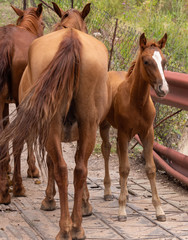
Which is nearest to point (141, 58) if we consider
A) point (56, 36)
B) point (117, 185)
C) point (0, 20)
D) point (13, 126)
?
point (56, 36)

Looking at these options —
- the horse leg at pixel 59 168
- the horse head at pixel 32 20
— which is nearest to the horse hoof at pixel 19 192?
the horse leg at pixel 59 168

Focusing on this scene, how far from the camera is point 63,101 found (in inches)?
176

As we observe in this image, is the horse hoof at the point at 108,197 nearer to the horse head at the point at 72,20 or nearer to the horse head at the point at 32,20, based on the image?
the horse head at the point at 72,20

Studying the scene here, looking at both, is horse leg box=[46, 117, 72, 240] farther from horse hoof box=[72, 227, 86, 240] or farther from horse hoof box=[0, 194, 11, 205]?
horse hoof box=[0, 194, 11, 205]

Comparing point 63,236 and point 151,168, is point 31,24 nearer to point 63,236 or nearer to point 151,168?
point 151,168

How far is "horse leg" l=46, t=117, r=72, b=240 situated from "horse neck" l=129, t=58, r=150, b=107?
44.1 inches

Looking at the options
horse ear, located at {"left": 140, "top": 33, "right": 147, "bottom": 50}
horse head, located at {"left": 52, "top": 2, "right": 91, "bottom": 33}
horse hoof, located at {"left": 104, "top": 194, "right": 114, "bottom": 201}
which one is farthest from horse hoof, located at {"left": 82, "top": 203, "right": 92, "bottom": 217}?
horse head, located at {"left": 52, "top": 2, "right": 91, "bottom": 33}

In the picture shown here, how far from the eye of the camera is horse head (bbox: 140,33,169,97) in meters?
4.79

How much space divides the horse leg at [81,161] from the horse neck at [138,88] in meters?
0.82

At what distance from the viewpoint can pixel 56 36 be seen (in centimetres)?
470

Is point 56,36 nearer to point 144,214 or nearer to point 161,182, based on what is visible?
point 144,214

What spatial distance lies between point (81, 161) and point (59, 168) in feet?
0.78

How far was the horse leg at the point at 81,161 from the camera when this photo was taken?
458 centimetres

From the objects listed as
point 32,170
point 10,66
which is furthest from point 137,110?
point 32,170
